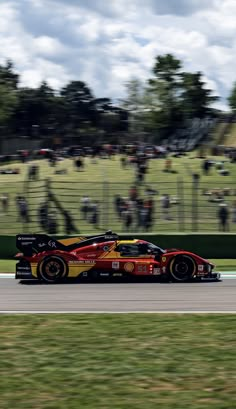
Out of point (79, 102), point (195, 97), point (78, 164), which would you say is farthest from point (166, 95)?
point (78, 164)

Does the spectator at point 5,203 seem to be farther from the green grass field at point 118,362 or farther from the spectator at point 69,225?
the green grass field at point 118,362

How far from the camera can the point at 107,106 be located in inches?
4144

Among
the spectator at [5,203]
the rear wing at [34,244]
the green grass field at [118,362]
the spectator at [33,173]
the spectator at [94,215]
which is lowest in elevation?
the green grass field at [118,362]

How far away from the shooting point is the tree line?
87938 mm

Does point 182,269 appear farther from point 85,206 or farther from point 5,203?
point 5,203

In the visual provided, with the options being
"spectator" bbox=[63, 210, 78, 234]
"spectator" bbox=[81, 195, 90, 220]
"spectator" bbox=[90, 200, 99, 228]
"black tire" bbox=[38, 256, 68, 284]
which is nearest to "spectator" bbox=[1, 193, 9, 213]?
"spectator" bbox=[81, 195, 90, 220]

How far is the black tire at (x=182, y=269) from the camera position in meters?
15.4

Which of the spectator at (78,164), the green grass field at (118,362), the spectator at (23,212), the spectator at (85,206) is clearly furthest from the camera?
the spectator at (78,164)

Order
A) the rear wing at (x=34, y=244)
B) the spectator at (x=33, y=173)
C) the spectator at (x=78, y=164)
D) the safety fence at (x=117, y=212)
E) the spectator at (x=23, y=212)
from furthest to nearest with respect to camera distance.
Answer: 1. the spectator at (x=78, y=164)
2. the spectator at (x=33, y=173)
3. the spectator at (x=23, y=212)
4. the safety fence at (x=117, y=212)
5. the rear wing at (x=34, y=244)

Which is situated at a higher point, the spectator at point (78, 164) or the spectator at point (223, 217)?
the spectator at point (78, 164)

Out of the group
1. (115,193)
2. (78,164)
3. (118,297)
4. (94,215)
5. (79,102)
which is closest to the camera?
(118,297)

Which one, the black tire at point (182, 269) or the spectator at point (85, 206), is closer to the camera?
the black tire at point (182, 269)

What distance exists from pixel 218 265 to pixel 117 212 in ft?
20.6

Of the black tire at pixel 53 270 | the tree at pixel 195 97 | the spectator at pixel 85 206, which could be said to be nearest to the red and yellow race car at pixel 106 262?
the black tire at pixel 53 270
